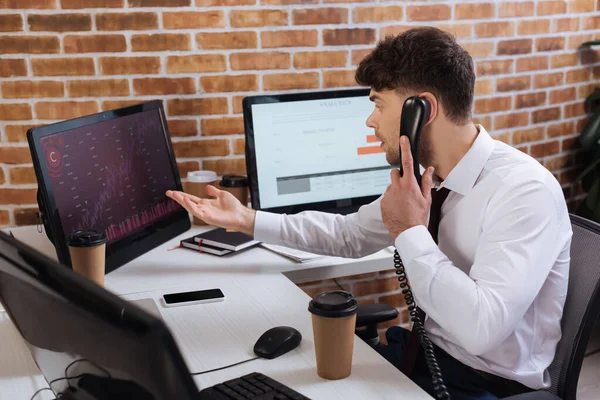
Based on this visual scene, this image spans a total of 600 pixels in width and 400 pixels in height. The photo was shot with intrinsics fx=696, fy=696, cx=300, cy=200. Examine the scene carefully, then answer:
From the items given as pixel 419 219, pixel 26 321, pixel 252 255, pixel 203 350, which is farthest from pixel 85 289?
pixel 252 255

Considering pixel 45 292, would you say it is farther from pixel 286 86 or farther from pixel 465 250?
pixel 286 86

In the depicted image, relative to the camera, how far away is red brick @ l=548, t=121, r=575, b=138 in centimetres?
316

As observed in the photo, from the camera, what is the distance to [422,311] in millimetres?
1674

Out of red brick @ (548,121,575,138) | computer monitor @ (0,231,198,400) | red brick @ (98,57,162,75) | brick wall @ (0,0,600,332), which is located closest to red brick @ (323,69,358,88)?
brick wall @ (0,0,600,332)

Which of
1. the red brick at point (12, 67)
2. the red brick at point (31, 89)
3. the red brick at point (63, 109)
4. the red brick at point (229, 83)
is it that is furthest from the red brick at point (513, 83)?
the red brick at point (12, 67)

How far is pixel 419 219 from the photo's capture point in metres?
1.52

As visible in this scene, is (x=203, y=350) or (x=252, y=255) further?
(x=252, y=255)

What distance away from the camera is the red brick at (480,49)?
9.34 ft

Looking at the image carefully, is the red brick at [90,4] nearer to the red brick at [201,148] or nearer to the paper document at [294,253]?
the red brick at [201,148]

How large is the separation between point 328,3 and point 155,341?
2100 millimetres

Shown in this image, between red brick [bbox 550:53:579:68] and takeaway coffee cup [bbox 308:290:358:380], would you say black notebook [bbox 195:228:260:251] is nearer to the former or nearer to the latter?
takeaway coffee cup [bbox 308:290:358:380]

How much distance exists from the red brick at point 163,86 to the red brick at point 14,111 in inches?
14.4

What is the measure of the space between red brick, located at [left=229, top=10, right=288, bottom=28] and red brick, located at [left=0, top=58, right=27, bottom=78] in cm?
72

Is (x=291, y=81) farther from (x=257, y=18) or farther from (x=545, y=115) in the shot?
(x=545, y=115)
